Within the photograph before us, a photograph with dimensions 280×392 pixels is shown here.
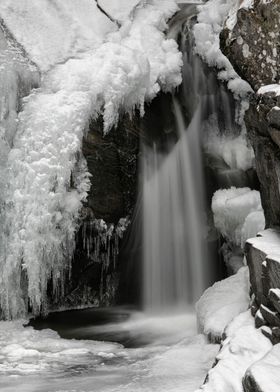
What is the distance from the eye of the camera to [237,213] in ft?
27.0

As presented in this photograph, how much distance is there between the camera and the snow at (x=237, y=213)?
787 centimetres

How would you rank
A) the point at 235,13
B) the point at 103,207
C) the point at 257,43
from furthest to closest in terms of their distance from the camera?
the point at 103,207 < the point at 235,13 < the point at 257,43

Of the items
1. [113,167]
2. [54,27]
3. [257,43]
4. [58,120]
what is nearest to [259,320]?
[257,43]

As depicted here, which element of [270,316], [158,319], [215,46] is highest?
[215,46]

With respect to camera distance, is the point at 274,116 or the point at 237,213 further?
the point at 237,213

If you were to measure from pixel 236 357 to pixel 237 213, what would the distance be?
15.0ft

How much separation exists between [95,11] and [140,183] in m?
3.97

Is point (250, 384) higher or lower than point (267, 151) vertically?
lower

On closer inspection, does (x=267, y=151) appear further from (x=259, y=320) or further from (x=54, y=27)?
(x=54, y=27)

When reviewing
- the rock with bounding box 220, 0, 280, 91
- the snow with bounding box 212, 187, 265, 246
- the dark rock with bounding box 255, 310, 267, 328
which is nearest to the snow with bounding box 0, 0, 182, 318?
the snow with bounding box 212, 187, 265, 246

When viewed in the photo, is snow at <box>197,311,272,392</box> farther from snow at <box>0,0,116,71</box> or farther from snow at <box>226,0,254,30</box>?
snow at <box>0,0,116,71</box>

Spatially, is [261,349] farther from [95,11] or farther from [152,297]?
[95,11]

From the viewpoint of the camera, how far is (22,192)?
25.3 feet

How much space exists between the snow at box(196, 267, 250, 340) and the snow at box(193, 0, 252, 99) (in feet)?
11.2
